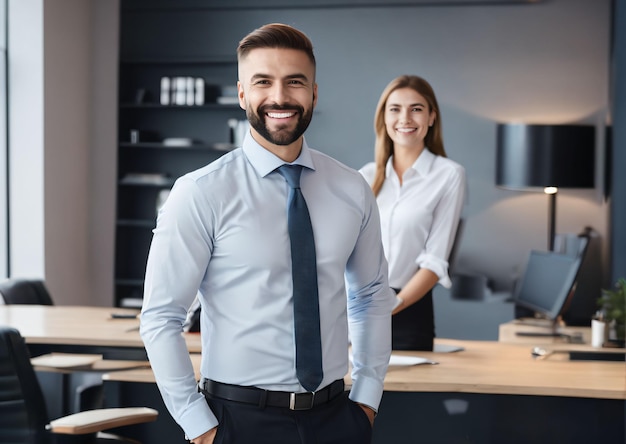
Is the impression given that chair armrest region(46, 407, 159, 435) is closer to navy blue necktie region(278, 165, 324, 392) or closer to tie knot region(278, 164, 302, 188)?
navy blue necktie region(278, 165, 324, 392)

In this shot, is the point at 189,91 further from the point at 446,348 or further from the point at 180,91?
the point at 446,348

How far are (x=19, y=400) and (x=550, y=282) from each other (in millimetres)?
2694

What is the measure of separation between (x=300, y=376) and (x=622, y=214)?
3.47m

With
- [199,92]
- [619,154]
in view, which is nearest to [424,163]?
[619,154]

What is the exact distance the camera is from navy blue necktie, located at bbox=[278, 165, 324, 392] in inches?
70.7

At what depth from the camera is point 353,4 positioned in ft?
22.7

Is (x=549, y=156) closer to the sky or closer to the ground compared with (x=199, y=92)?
closer to the ground

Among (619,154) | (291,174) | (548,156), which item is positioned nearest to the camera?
(291,174)

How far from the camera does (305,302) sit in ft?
5.89

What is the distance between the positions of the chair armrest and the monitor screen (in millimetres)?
2124

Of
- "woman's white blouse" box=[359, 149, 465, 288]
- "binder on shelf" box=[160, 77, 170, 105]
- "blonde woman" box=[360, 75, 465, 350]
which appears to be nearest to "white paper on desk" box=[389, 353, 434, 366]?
"blonde woman" box=[360, 75, 465, 350]

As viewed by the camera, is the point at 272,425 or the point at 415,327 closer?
the point at 272,425

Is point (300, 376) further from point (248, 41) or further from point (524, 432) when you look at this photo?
point (524, 432)

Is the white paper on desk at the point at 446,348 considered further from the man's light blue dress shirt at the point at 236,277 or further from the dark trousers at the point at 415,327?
the man's light blue dress shirt at the point at 236,277
